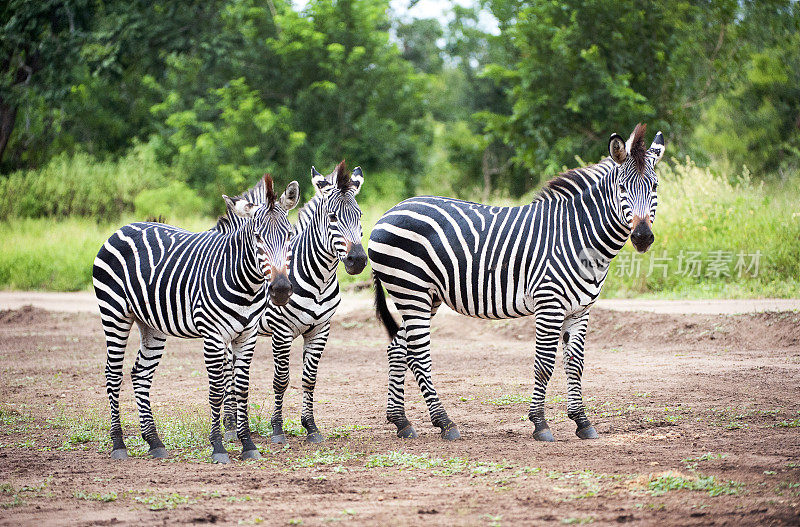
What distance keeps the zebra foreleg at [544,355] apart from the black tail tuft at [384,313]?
4.70 ft

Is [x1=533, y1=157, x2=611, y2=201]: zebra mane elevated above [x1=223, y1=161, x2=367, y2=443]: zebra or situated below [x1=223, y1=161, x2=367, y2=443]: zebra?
above

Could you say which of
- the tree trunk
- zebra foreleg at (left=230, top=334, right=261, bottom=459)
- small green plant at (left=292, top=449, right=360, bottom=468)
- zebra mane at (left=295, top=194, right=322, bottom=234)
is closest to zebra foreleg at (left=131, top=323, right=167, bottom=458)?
zebra foreleg at (left=230, top=334, right=261, bottom=459)

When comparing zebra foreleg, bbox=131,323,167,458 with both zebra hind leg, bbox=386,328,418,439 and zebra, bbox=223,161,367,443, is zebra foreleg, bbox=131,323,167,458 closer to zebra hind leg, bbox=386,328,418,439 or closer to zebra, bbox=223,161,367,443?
zebra, bbox=223,161,367,443

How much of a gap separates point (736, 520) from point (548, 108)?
66.6 feet

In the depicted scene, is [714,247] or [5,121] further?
[5,121]

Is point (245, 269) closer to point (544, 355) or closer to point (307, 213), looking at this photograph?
point (307, 213)

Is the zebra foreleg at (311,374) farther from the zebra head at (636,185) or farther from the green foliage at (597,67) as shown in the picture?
the green foliage at (597,67)

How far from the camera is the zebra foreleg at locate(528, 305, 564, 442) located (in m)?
6.64

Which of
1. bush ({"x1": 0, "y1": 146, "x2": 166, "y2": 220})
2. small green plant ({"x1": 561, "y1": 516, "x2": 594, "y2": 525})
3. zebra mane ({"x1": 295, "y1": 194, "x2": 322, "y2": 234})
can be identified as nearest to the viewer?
small green plant ({"x1": 561, "y1": 516, "x2": 594, "y2": 525})

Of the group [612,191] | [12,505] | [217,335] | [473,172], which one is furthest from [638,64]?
[12,505]

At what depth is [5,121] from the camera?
2642cm

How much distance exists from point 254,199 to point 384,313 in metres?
1.62

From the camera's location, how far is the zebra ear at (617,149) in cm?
656

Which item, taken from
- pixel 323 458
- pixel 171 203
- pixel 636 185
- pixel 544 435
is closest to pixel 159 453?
pixel 323 458
